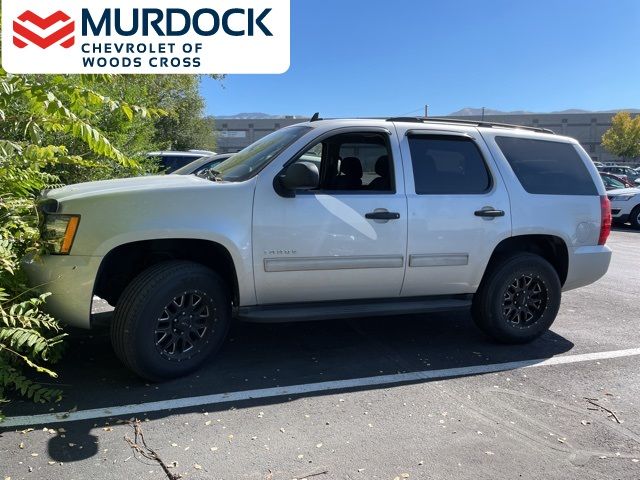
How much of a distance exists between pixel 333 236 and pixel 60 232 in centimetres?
197

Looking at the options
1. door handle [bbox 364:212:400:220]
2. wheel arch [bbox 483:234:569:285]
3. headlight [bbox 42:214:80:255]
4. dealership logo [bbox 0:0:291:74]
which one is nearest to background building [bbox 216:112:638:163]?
dealership logo [bbox 0:0:291:74]

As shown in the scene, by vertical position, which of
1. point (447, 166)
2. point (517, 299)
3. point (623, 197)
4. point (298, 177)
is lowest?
point (517, 299)

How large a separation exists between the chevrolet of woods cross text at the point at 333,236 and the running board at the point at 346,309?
0.05 feet

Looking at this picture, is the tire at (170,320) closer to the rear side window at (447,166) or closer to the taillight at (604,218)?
the rear side window at (447,166)

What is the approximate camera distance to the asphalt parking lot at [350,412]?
2.99 meters

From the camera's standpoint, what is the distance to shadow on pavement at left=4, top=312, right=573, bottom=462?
3621 mm

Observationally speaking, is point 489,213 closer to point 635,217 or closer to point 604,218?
point 604,218

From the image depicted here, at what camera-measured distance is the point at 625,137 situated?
5322cm

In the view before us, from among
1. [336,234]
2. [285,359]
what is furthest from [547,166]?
[285,359]

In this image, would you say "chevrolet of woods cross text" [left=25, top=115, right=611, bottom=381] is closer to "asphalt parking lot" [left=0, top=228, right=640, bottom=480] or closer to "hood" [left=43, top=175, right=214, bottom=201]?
"hood" [left=43, top=175, right=214, bottom=201]

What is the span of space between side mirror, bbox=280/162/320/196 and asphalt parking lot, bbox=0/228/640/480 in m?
1.49

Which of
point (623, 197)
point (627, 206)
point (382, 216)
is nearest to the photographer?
point (382, 216)

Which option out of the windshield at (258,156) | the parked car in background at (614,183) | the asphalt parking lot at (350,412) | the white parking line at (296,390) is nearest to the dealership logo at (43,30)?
the windshield at (258,156)

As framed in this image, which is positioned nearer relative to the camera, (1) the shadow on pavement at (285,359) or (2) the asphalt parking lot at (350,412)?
(2) the asphalt parking lot at (350,412)
